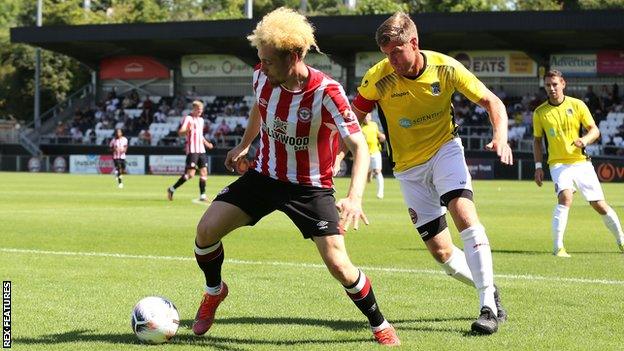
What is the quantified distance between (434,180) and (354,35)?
152ft

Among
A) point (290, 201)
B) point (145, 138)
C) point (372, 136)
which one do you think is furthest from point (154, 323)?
point (145, 138)

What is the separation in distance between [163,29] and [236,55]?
5.31 m

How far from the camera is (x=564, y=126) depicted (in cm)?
1329

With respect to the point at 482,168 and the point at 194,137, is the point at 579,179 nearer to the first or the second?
the point at 194,137

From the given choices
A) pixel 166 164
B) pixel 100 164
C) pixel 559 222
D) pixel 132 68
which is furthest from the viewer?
pixel 132 68

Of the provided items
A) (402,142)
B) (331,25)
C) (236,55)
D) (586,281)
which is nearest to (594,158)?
(331,25)

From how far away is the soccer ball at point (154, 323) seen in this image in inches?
277

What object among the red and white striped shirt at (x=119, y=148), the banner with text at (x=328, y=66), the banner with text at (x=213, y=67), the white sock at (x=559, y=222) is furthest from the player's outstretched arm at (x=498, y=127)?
the banner with text at (x=213, y=67)

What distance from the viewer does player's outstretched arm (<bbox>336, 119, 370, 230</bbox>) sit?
646 centimetres

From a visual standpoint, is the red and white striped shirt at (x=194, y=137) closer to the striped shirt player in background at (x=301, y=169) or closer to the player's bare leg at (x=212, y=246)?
the player's bare leg at (x=212, y=246)

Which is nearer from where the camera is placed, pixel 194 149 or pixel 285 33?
pixel 285 33

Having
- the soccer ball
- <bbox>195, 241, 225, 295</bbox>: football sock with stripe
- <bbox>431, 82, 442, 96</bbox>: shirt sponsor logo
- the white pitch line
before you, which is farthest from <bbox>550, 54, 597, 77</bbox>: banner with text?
the soccer ball

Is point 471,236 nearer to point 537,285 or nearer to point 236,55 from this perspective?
point 537,285

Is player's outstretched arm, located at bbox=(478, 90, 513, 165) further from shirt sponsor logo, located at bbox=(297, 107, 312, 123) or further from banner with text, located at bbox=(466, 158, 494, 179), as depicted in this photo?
banner with text, located at bbox=(466, 158, 494, 179)
